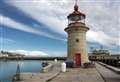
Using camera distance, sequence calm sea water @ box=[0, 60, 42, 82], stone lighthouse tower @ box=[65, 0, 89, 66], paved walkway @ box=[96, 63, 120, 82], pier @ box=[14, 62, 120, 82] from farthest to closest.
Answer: calm sea water @ box=[0, 60, 42, 82] < stone lighthouse tower @ box=[65, 0, 89, 66] < paved walkway @ box=[96, 63, 120, 82] < pier @ box=[14, 62, 120, 82]

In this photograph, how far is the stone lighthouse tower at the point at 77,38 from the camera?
1091 inches

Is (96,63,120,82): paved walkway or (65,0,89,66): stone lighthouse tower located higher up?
(65,0,89,66): stone lighthouse tower

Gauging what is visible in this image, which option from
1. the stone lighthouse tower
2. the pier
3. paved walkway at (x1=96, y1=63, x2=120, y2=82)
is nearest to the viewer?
the pier

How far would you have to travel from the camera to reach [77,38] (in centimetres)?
2775

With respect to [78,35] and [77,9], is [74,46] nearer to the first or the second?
[78,35]

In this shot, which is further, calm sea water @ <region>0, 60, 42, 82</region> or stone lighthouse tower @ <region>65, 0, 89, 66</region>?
calm sea water @ <region>0, 60, 42, 82</region>

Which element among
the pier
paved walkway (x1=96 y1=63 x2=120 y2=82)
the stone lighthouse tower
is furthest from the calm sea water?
paved walkway (x1=96 y1=63 x2=120 y2=82)

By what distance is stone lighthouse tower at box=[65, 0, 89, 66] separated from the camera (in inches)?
1091

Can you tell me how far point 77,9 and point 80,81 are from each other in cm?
1637

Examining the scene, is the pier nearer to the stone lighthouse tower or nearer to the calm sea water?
the stone lighthouse tower

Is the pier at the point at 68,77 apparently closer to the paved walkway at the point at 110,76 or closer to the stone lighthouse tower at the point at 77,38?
the paved walkway at the point at 110,76

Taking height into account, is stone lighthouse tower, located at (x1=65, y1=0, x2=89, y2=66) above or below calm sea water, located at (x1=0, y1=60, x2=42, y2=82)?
above

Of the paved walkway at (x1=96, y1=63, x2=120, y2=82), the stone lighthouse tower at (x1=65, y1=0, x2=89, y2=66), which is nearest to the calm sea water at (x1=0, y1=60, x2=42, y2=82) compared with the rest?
the stone lighthouse tower at (x1=65, y1=0, x2=89, y2=66)

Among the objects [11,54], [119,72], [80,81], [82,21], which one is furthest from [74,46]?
[11,54]
